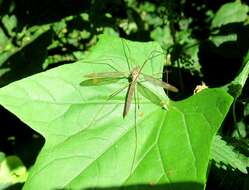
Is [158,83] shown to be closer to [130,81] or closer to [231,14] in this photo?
[130,81]

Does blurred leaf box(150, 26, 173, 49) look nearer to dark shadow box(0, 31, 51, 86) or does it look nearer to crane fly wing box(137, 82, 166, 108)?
dark shadow box(0, 31, 51, 86)

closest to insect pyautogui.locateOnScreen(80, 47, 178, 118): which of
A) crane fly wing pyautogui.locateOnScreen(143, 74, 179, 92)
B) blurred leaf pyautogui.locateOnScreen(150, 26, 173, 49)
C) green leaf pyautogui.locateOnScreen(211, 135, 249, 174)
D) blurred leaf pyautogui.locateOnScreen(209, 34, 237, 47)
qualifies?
crane fly wing pyautogui.locateOnScreen(143, 74, 179, 92)

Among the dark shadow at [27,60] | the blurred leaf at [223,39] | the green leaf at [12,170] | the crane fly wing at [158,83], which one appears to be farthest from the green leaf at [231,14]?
the green leaf at [12,170]

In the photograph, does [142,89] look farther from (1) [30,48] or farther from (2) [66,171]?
(1) [30,48]

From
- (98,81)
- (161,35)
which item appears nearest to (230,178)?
(98,81)

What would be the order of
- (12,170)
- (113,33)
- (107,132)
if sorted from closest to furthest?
1. (107,132)
2. (12,170)
3. (113,33)

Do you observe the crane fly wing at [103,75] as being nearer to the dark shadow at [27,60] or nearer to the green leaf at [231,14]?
the dark shadow at [27,60]
